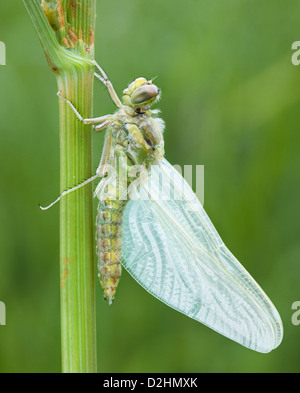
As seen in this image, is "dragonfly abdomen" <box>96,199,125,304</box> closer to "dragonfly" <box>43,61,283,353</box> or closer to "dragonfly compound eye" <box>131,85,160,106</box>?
"dragonfly" <box>43,61,283,353</box>

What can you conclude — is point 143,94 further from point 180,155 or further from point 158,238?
point 180,155

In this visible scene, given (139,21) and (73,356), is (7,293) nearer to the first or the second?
(73,356)

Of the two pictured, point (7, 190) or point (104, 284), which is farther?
point (7, 190)

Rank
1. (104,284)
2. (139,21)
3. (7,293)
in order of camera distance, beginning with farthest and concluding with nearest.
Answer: (139,21)
(7,293)
(104,284)
